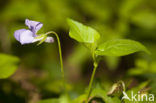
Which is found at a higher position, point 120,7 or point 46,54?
point 120,7

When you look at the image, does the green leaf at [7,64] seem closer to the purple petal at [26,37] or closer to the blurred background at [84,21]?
the purple petal at [26,37]

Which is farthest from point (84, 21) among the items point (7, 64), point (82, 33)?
point (82, 33)

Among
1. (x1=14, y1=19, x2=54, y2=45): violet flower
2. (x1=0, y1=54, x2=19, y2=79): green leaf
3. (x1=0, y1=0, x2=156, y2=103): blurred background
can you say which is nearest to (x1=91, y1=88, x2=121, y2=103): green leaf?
(x1=14, y1=19, x2=54, y2=45): violet flower

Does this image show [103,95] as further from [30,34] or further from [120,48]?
[30,34]

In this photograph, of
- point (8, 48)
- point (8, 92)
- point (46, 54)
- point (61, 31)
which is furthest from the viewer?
point (61, 31)

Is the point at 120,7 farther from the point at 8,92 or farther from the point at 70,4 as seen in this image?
the point at 8,92

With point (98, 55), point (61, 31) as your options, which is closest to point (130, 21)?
point (61, 31)
